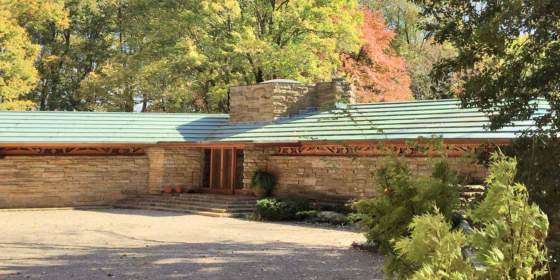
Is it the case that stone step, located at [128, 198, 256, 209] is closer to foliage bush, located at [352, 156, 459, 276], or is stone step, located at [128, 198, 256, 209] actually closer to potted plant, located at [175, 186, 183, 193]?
potted plant, located at [175, 186, 183, 193]

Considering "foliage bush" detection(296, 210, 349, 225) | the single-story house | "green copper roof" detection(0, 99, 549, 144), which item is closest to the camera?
"foliage bush" detection(296, 210, 349, 225)

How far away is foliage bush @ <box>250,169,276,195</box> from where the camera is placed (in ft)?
60.1

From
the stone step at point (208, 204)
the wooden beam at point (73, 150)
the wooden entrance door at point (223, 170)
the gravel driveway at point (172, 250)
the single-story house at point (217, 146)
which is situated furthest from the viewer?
the wooden entrance door at point (223, 170)

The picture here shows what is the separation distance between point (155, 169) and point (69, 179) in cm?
316

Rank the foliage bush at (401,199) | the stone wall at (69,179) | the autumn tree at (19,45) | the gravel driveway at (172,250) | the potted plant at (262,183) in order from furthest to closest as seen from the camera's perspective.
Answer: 1. the autumn tree at (19,45)
2. the stone wall at (69,179)
3. the potted plant at (262,183)
4. the gravel driveway at (172,250)
5. the foliage bush at (401,199)

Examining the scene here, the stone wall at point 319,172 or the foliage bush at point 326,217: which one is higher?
the stone wall at point 319,172

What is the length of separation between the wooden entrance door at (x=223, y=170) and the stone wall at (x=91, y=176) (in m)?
0.39

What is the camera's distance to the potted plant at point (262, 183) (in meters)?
18.3

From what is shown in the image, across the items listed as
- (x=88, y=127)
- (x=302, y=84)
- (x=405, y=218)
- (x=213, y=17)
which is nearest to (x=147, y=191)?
(x=88, y=127)

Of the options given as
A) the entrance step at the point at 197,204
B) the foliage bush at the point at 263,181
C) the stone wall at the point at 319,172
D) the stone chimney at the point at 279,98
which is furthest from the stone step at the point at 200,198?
the stone chimney at the point at 279,98

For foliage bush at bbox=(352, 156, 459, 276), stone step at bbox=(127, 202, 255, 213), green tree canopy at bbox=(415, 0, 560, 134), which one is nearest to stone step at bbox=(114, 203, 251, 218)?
stone step at bbox=(127, 202, 255, 213)

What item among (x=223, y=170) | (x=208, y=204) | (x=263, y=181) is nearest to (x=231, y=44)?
(x=223, y=170)

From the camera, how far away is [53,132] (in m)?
19.6

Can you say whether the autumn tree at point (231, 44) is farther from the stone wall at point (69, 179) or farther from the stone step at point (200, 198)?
the stone step at point (200, 198)
